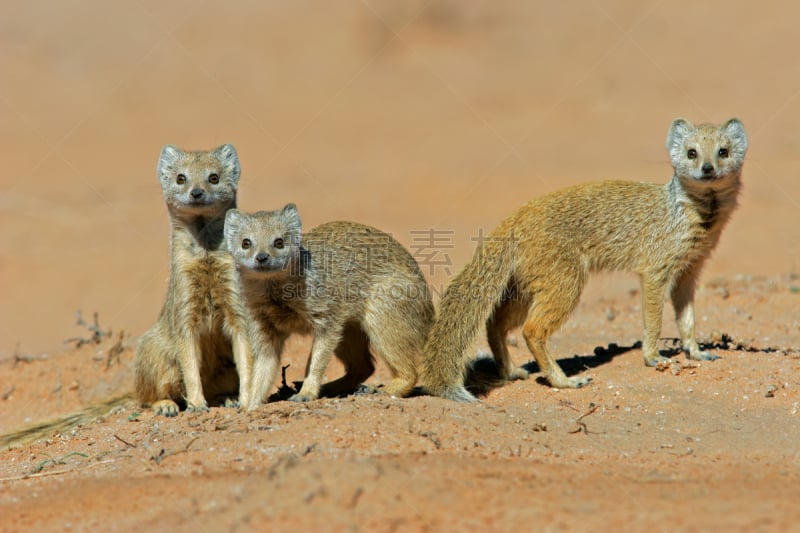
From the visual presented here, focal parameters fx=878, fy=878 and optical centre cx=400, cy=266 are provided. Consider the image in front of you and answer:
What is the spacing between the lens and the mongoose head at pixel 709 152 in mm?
7375

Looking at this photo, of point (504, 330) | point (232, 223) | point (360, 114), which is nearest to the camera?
point (232, 223)

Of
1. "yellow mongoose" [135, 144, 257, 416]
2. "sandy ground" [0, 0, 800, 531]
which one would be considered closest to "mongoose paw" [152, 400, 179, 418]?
"yellow mongoose" [135, 144, 257, 416]

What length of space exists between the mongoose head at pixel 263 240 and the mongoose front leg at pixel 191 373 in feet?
2.77

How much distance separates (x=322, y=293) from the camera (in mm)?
6844

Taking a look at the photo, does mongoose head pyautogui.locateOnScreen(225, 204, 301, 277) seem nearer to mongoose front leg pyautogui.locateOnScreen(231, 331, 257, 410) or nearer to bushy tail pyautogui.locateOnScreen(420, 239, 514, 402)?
mongoose front leg pyautogui.locateOnScreen(231, 331, 257, 410)

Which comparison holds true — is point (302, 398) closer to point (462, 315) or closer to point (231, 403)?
point (231, 403)

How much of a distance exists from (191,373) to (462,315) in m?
2.27

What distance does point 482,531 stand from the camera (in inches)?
154

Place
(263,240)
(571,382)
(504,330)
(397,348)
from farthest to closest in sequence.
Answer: (504,330) < (571,382) < (397,348) < (263,240)

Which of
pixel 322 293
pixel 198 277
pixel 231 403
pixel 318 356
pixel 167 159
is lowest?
pixel 231 403

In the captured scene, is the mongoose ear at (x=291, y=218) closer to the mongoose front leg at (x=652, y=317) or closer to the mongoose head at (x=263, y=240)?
the mongoose head at (x=263, y=240)

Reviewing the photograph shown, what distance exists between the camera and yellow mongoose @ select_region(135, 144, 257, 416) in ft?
23.4

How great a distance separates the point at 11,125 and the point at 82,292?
13.2 m

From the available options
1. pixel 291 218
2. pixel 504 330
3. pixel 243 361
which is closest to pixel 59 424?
pixel 243 361
